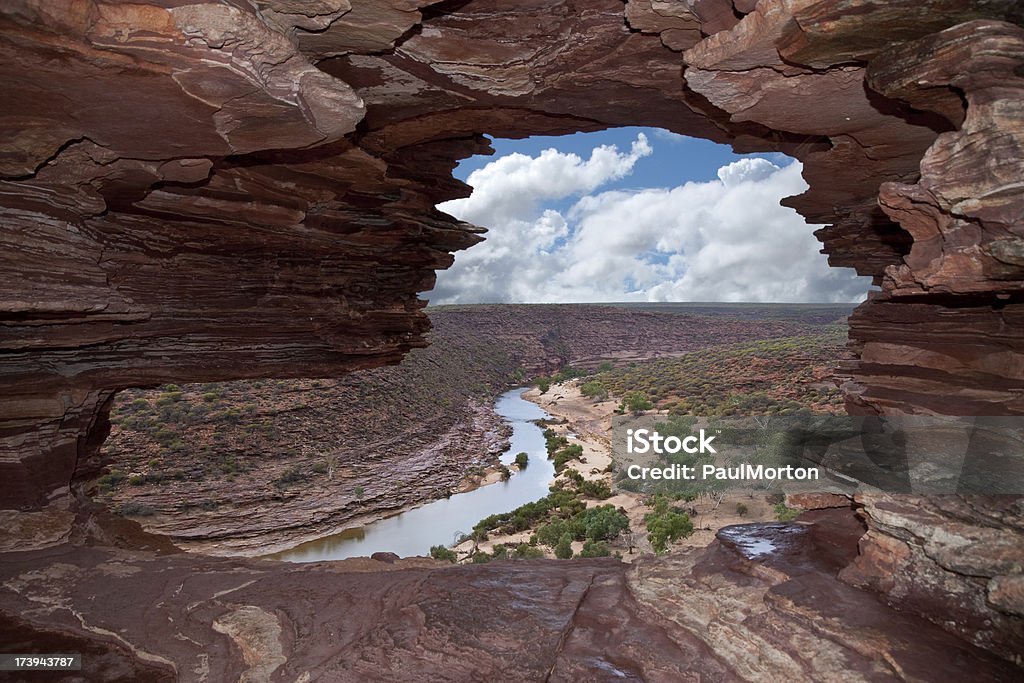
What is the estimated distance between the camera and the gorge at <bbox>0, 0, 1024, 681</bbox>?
19.6ft

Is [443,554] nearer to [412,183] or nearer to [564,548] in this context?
[564,548]

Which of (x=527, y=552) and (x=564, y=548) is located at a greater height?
(x=564, y=548)

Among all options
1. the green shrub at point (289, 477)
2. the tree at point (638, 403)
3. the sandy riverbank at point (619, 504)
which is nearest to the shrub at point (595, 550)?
the sandy riverbank at point (619, 504)

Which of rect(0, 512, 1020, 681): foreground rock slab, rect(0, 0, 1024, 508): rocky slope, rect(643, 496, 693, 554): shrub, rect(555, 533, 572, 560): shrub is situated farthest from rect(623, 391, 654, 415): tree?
rect(0, 512, 1020, 681): foreground rock slab

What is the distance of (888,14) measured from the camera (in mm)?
5824

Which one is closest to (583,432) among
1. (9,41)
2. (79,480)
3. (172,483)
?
(172,483)

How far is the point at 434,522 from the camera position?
28703 millimetres

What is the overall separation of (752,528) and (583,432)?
130ft

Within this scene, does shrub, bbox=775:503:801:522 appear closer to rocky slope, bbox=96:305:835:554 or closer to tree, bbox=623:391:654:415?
rocky slope, bbox=96:305:835:554

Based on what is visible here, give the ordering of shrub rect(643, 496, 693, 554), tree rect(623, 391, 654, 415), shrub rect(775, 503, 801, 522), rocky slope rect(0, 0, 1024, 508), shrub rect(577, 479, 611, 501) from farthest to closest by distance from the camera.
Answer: tree rect(623, 391, 654, 415) → shrub rect(577, 479, 611, 501) → shrub rect(775, 503, 801, 522) → shrub rect(643, 496, 693, 554) → rocky slope rect(0, 0, 1024, 508)

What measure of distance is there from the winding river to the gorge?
12444 mm

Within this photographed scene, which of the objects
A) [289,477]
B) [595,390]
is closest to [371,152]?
[289,477]

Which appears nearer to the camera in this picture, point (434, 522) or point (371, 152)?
point (371, 152)

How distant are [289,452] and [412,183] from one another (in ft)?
81.4
